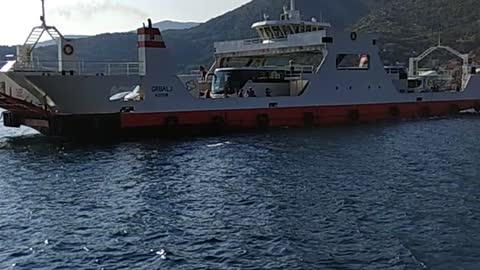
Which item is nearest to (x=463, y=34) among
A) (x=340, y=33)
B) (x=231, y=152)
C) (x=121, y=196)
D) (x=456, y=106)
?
(x=456, y=106)

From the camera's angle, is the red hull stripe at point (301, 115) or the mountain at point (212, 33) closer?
the red hull stripe at point (301, 115)

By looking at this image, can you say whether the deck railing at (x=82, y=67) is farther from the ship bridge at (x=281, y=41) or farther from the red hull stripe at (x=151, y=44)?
the ship bridge at (x=281, y=41)

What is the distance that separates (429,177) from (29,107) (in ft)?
59.6

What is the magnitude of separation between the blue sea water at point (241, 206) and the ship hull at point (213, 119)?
3.83 feet

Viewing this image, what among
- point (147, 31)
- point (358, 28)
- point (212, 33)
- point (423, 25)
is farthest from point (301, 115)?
point (212, 33)

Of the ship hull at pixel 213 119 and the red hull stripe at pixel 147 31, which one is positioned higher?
the red hull stripe at pixel 147 31

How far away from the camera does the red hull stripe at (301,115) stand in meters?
28.8

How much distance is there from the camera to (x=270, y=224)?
13.6 m

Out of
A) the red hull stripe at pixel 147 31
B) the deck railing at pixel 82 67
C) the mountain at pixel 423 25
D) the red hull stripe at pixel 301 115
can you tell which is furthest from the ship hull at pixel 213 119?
the mountain at pixel 423 25

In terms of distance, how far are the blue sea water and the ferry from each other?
2.27 metres

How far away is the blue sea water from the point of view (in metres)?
11.4

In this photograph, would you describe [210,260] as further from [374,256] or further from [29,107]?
[29,107]

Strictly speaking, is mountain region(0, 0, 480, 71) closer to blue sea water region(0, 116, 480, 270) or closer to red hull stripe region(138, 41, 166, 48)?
red hull stripe region(138, 41, 166, 48)

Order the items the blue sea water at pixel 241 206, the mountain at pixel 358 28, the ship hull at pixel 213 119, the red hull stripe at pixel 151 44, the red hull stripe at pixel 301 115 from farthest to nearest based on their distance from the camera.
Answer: the mountain at pixel 358 28 → the red hull stripe at pixel 301 115 → the red hull stripe at pixel 151 44 → the ship hull at pixel 213 119 → the blue sea water at pixel 241 206
